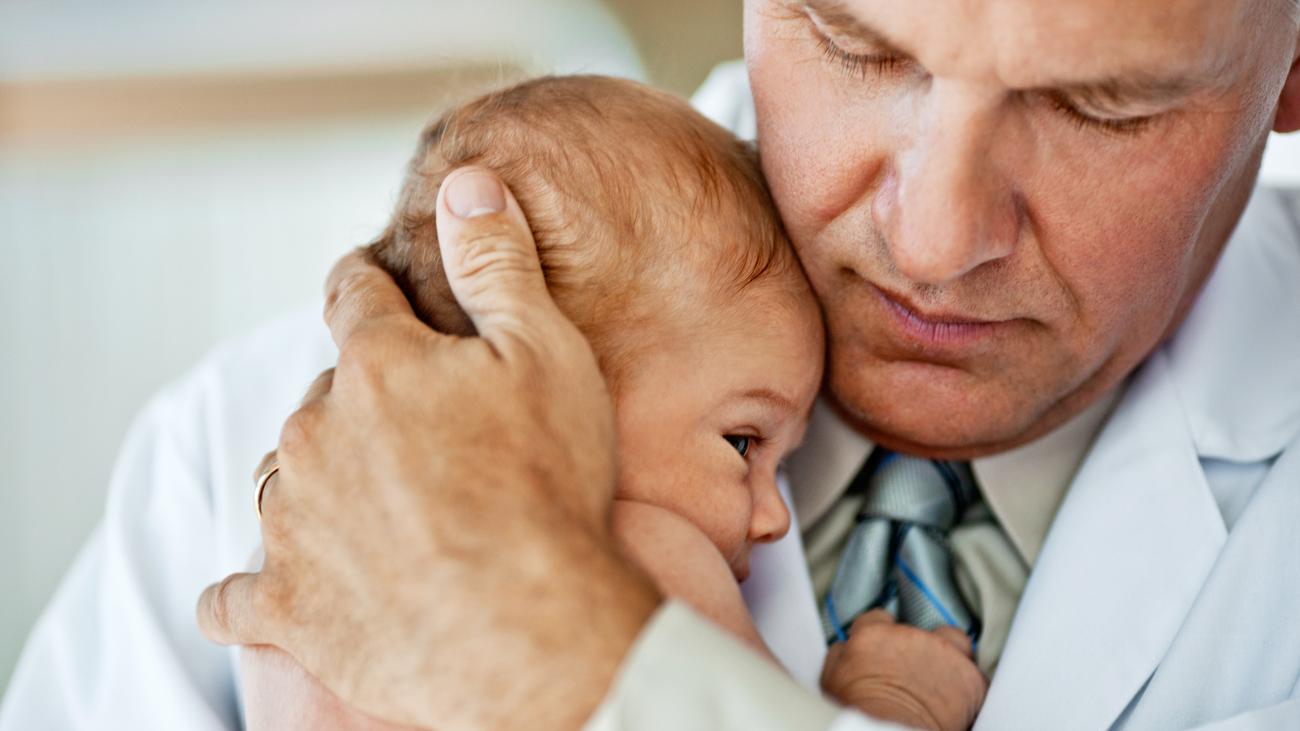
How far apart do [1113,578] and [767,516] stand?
0.46 meters

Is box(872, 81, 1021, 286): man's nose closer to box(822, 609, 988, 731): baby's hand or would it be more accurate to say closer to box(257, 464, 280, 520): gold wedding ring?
box(822, 609, 988, 731): baby's hand

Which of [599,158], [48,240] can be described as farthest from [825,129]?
[48,240]

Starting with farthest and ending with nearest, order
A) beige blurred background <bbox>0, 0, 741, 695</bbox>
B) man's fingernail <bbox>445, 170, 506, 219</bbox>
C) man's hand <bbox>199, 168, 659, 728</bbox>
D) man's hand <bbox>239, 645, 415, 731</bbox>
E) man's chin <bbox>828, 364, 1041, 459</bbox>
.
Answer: beige blurred background <bbox>0, 0, 741, 695</bbox> < man's chin <bbox>828, 364, 1041, 459</bbox> < man's fingernail <bbox>445, 170, 506, 219</bbox> < man's hand <bbox>239, 645, 415, 731</bbox> < man's hand <bbox>199, 168, 659, 728</bbox>

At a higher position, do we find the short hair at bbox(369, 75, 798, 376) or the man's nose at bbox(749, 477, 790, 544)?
the short hair at bbox(369, 75, 798, 376)

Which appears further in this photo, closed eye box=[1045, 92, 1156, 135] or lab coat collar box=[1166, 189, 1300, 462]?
lab coat collar box=[1166, 189, 1300, 462]

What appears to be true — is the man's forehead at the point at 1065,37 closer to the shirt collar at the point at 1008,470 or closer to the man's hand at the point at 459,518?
the man's hand at the point at 459,518

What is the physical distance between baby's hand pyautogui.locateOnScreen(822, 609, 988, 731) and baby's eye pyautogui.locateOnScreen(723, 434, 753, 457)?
0.99ft

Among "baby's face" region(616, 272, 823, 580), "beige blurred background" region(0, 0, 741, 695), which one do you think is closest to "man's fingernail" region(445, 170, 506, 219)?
"baby's face" region(616, 272, 823, 580)

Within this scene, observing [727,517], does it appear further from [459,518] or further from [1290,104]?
[1290,104]

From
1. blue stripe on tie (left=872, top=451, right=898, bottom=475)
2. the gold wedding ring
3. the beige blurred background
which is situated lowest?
the beige blurred background

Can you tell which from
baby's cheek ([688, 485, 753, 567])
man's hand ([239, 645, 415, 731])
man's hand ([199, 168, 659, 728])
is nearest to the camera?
man's hand ([199, 168, 659, 728])

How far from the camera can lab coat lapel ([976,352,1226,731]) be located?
1412 mm

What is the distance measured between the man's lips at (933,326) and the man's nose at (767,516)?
0.25m

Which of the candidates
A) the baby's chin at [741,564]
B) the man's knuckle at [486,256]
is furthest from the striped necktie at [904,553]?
the man's knuckle at [486,256]
